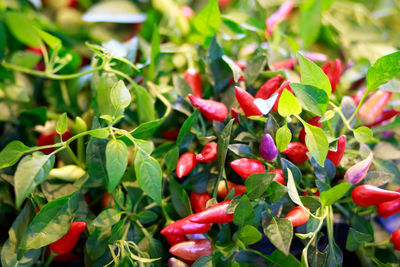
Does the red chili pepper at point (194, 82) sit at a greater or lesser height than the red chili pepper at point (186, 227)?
greater

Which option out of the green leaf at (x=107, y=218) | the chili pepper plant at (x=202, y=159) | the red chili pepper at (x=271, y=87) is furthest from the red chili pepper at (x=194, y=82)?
the green leaf at (x=107, y=218)

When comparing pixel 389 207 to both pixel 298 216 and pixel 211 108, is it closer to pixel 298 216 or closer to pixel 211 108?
pixel 298 216

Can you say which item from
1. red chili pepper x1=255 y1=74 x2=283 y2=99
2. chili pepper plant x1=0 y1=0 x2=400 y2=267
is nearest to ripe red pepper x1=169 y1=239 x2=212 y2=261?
chili pepper plant x1=0 y1=0 x2=400 y2=267

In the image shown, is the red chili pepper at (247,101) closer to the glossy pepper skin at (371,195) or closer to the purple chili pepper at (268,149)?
the purple chili pepper at (268,149)

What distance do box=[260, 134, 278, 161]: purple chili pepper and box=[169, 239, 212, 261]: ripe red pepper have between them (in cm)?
13

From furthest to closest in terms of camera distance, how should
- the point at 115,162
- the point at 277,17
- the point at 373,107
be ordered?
the point at 277,17 → the point at 373,107 → the point at 115,162

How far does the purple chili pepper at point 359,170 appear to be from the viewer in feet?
1.30

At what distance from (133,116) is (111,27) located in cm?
36

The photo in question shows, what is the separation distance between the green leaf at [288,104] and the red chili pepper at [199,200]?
153mm

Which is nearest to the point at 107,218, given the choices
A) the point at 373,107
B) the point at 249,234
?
the point at 249,234

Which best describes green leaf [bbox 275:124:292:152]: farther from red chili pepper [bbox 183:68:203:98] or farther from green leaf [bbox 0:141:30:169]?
green leaf [bbox 0:141:30:169]

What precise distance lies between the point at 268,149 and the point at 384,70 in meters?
0.17

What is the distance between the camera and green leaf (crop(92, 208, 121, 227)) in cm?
40

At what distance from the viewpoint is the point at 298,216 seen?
0.39 meters
